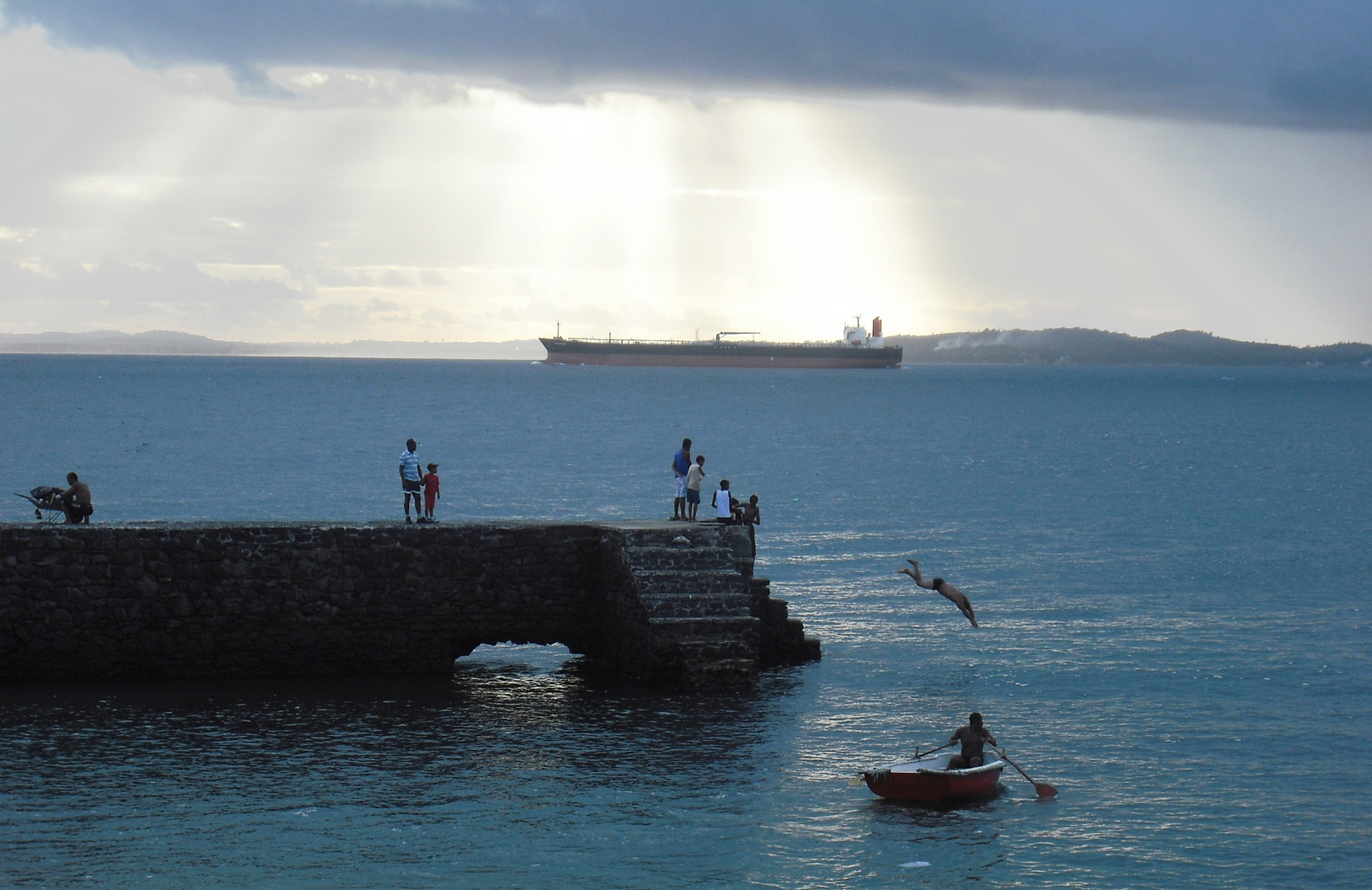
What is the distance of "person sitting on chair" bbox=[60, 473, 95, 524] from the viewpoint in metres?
22.7

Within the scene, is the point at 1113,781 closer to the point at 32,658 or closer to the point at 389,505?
the point at 32,658

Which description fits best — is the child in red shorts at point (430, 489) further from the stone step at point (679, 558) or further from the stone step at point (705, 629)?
the stone step at point (705, 629)

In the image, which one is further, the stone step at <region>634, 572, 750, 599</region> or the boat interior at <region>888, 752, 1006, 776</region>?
the stone step at <region>634, 572, 750, 599</region>

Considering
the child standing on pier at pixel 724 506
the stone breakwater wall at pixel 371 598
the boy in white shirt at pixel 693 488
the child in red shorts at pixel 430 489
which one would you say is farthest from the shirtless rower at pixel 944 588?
the child in red shorts at pixel 430 489

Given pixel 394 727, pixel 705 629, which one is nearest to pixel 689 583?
pixel 705 629

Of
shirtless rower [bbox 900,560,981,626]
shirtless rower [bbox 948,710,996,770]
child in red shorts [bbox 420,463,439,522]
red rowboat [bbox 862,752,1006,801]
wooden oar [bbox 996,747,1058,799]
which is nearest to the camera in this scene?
red rowboat [bbox 862,752,1006,801]

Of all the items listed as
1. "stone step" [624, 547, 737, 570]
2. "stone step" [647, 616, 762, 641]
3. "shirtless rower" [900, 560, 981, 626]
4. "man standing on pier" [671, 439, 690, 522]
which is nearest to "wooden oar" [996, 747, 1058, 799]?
"stone step" [647, 616, 762, 641]

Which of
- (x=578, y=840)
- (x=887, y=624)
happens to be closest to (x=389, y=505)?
(x=887, y=624)

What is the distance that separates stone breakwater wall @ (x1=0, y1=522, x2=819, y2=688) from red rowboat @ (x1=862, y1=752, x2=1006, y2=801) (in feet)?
17.1

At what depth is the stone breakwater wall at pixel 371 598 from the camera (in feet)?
71.5

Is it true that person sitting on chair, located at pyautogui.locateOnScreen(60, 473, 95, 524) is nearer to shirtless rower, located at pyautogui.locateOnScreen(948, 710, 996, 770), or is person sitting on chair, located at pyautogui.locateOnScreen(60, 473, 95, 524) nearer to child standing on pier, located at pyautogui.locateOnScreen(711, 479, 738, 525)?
child standing on pier, located at pyautogui.locateOnScreen(711, 479, 738, 525)

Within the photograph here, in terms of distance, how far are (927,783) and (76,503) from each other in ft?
49.8

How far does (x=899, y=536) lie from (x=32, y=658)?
2578 cm

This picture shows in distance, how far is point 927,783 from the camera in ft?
54.7
